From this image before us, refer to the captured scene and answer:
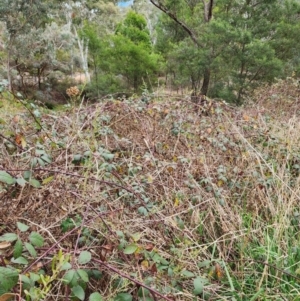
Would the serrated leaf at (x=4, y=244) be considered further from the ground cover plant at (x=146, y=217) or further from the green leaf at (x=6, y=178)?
the green leaf at (x=6, y=178)

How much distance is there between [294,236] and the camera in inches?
55.1

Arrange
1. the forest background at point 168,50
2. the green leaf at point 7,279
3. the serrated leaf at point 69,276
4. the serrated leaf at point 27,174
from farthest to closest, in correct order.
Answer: the forest background at point 168,50 < the serrated leaf at point 27,174 < the serrated leaf at point 69,276 < the green leaf at point 7,279

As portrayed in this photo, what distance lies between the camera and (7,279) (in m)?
0.68

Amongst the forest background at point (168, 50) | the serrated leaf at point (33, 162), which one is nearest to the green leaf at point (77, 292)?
the serrated leaf at point (33, 162)

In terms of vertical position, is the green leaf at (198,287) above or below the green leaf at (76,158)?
below

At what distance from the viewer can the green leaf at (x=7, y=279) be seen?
67 cm

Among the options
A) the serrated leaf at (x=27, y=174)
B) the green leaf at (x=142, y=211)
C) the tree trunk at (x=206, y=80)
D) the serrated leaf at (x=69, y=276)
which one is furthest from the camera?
the tree trunk at (x=206, y=80)

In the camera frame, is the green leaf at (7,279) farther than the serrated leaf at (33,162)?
No

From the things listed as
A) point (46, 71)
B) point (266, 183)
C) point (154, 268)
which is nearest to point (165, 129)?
point (266, 183)

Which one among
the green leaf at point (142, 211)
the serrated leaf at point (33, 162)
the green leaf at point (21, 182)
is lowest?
the green leaf at point (142, 211)

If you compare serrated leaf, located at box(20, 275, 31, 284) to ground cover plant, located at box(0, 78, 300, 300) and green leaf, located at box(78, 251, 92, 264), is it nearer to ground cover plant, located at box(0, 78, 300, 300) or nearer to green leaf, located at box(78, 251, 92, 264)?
ground cover plant, located at box(0, 78, 300, 300)

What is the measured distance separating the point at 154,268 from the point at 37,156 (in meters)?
0.54

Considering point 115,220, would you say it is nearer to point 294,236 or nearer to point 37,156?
point 37,156

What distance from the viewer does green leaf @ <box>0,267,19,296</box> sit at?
67cm
